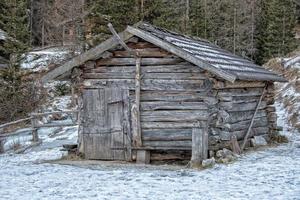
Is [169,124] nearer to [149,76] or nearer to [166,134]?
[166,134]

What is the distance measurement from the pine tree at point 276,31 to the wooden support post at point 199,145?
26683 millimetres

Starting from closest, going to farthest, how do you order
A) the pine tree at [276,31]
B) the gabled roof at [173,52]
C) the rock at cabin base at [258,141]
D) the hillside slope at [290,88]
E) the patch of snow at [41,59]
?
the gabled roof at [173,52], the rock at cabin base at [258,141], the hillside slope at [290,88], the patch of snow at [41,59], the pine tree at [276,31]

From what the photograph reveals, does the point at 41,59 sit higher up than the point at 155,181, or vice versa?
the point at 41,59

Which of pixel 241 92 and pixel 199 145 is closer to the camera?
pixel 199 145

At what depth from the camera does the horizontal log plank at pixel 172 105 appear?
12.4 meters

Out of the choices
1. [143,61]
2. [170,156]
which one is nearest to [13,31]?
[143,61]

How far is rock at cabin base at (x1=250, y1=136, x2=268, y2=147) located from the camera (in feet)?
48.3

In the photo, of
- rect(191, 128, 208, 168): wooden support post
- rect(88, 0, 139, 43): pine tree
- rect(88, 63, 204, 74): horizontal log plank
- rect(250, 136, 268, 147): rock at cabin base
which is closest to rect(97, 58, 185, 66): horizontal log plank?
rect(88, 63, 204, 74): horizontal log plank

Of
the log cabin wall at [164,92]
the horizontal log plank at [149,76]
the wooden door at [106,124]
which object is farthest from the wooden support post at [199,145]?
the wooden door at [106,124]

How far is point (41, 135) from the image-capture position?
20219 mm

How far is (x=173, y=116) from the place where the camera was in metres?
12.6

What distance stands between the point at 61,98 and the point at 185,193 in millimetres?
23464

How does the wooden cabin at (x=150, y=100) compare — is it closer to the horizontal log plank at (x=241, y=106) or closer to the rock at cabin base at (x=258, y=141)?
the horizontal log plank at (x=241, y=106)

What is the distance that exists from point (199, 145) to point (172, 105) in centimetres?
136
